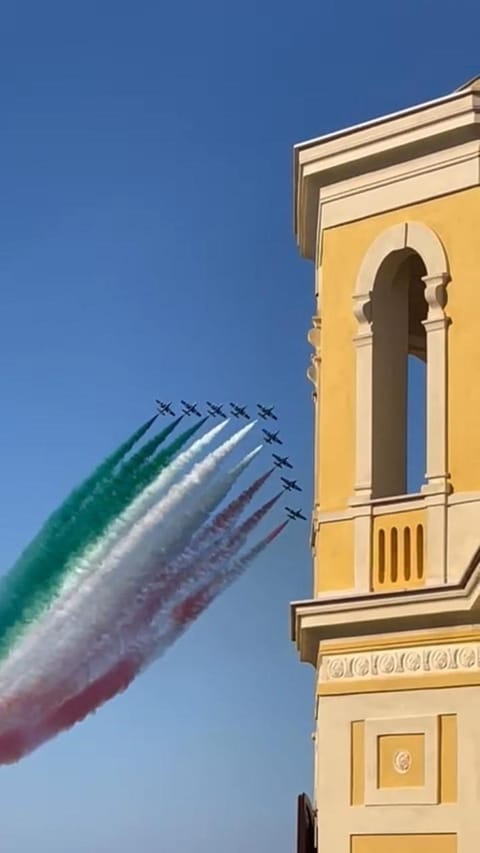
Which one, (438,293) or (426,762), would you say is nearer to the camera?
(426,762)

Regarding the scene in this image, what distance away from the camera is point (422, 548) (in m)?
16.5

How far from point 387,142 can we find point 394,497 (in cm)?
340

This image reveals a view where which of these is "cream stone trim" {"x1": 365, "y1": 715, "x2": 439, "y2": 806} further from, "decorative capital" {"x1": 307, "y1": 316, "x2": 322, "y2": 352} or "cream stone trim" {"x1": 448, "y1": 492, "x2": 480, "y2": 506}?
"decorative capital" {"x1": 307, "y1": 316, "x2": 322, "y2": 352}

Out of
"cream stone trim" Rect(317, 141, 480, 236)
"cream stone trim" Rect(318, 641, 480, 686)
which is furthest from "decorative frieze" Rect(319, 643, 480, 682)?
"cream stone trim" Rect(317, 141, 480, 236)

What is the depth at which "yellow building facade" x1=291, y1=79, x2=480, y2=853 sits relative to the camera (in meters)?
15.9

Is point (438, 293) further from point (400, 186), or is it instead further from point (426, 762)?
point (426, 762)

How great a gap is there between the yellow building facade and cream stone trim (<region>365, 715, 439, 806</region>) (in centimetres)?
1

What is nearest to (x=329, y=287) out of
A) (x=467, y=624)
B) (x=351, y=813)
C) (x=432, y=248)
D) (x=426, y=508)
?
(x=432, y=248)

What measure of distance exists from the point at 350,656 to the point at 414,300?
4.48 meters

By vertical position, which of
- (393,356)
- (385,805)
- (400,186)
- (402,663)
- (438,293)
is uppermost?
(400,186)

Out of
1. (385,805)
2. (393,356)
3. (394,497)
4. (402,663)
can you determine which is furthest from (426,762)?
(393,356)

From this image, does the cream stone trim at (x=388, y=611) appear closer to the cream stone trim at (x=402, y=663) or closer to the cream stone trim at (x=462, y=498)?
the cream stone trim at (x=402, y=663)

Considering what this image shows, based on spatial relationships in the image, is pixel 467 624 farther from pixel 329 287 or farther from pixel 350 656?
pixel 329 287

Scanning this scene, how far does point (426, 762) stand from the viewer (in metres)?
15.9
